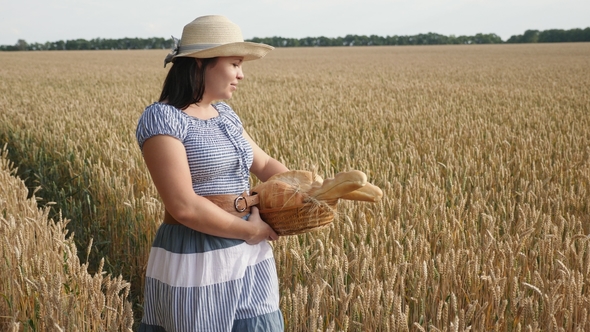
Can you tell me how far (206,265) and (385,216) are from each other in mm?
1861

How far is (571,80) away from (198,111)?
16.3m

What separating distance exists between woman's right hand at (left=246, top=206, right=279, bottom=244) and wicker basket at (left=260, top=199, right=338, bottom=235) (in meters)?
0.03

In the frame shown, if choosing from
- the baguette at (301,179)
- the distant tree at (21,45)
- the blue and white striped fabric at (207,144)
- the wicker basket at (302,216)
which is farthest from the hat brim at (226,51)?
the distant tree at (21,45)

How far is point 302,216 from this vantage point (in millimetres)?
1935

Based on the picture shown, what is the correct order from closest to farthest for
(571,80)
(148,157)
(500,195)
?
(148,157), (500,195), (571,80)

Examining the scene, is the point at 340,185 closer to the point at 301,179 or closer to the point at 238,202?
the point at 301,179

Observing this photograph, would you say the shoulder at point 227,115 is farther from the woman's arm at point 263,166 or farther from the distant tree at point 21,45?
the distant tree at point 21,45

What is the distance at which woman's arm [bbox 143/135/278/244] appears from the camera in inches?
73.5

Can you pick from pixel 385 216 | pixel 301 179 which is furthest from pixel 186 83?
pixel 385 216

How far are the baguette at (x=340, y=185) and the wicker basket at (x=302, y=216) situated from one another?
0.03 m

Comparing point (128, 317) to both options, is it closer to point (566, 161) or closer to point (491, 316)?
point (491, 316)

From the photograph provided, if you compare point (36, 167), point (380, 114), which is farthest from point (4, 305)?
point (380, 114)

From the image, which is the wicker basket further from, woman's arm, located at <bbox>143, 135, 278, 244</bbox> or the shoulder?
the shoulder

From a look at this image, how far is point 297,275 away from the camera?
8.87 feet
